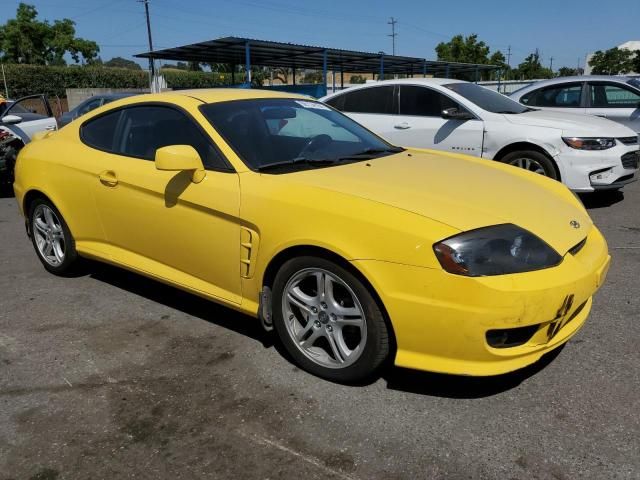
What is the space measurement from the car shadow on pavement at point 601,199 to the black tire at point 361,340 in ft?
17.0

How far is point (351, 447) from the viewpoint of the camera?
2.38 meters

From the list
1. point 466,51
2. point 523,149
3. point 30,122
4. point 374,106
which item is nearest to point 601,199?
point 523,149

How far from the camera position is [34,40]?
58844 mm

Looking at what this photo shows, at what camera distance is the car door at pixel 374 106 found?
7520mm

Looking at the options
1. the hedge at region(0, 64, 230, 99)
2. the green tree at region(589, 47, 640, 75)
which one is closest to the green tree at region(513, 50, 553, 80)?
the green tree at region(589, 47, 640, 75)

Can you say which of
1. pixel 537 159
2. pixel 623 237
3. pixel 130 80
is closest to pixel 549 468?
pixel 623 237

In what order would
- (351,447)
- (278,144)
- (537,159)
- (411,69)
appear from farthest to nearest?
1. (411,69)
2. (537,159)
3. (278,144)
4. (351,447)

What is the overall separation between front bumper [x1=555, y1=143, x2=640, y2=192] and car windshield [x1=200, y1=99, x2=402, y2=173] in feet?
10.6

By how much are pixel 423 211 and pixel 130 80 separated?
49052mm

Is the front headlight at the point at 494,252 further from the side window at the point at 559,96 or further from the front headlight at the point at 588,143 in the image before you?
the side window at the point at 559,96

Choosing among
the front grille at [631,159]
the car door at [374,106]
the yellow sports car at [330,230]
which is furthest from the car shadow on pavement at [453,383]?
the car door at [374,106]

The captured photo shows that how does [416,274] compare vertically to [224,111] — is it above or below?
below

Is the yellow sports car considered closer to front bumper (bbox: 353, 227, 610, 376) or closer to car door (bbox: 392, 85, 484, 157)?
front bumper (bbox: 353, 227, 610, 376)

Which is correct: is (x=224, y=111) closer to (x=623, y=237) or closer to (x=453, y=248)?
(x=453, y=248)
